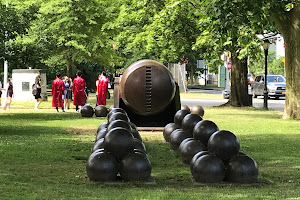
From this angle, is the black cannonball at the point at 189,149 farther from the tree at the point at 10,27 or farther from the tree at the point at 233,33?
the tree at the point at 10,27

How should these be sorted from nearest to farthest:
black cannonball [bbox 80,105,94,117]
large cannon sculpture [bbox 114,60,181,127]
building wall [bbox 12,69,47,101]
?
large cannon sculpture [bbox 114,60,181,127]
black cannonball [bbox 80,105,94,117]
building wall [bbox 12,69,47,101]

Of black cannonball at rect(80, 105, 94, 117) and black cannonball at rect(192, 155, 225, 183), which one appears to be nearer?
black cannonball at rect(192, 155, 225, 183)

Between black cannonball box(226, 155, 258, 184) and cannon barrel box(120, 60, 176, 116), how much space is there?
9979 mm

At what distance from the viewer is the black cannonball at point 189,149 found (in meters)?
13.6

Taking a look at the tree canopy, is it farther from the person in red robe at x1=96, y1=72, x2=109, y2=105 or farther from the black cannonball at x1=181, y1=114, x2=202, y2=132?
the black cannonball at x1=181, y1=114, x2=202, y2=132

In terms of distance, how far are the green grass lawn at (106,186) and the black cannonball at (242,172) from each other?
0.58 feet

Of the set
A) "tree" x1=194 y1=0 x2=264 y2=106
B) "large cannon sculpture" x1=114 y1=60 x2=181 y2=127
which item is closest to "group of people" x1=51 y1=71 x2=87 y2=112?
"tree" x1=194 y1=0 x2=264 y2=106

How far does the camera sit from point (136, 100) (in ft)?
71.5

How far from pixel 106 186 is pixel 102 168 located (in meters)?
0.36

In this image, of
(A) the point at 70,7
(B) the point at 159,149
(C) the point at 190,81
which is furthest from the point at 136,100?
(C) the point at 190,81

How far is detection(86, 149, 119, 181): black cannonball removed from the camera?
11464 mm

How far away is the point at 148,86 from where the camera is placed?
21.5 meters

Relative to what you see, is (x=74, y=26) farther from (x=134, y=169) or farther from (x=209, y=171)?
(x=209, y=171)

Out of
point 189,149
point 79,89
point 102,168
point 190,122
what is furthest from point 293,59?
point 102,168
